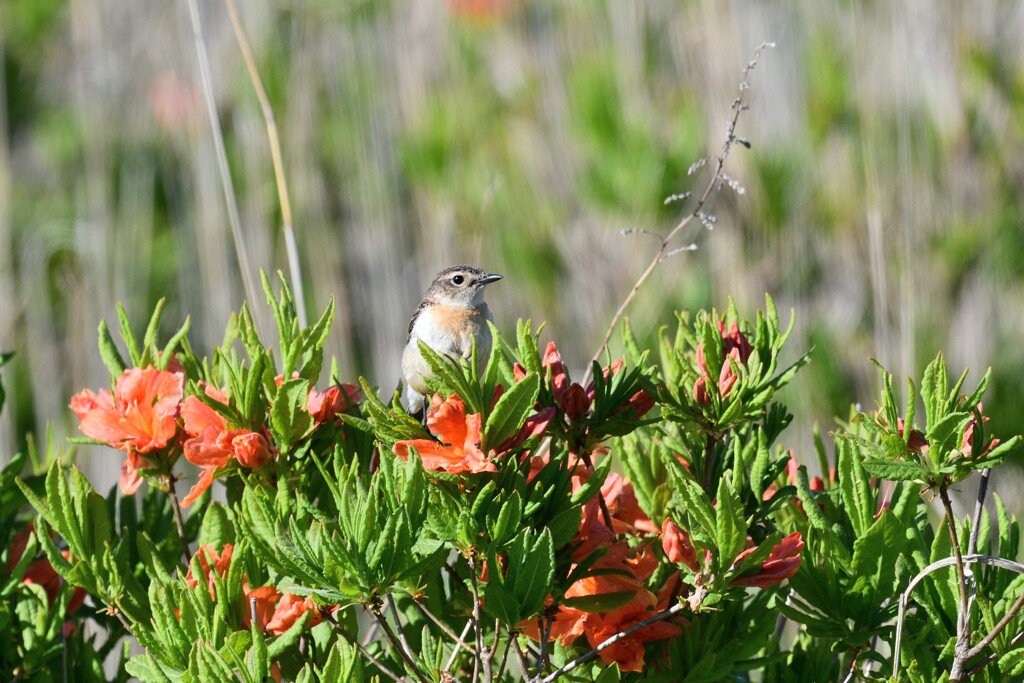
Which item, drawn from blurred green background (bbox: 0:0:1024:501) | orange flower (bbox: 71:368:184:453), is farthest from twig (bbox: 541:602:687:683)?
blurred green background (bbox: 0:0:1024:501)

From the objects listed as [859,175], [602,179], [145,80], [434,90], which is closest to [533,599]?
[602,179]

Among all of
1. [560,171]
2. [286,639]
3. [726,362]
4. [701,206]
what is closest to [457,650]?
[286,639]

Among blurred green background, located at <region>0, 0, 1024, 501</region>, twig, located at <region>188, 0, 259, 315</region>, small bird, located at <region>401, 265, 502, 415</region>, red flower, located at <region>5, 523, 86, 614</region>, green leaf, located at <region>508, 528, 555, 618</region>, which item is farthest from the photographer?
blurred green background, located at <region>0, 0, 1024, 501</region>

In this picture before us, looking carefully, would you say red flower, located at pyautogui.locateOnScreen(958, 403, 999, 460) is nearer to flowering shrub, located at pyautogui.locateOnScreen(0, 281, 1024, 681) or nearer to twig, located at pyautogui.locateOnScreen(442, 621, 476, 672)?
flowering shrub, located at pyautogui.locateOnScreen(0, 281, 1024, 681)

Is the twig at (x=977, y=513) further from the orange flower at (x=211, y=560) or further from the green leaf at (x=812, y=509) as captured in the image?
the orange flower at (x=211, y=560)

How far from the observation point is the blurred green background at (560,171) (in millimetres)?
3717

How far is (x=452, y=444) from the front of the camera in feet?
3.41

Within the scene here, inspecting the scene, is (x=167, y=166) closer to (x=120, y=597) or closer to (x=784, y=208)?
(x=784, y=208)

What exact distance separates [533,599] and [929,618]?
437 millimetres

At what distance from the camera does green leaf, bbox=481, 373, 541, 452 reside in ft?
3.24

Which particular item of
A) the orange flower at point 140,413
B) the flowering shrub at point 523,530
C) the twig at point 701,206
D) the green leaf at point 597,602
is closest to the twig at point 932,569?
the flowering shrub at point 523,530

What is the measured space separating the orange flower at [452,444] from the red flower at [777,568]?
0.26 meters

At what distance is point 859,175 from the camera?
3.90 metres

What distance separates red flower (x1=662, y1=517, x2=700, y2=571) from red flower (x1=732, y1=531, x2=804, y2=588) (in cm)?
6
